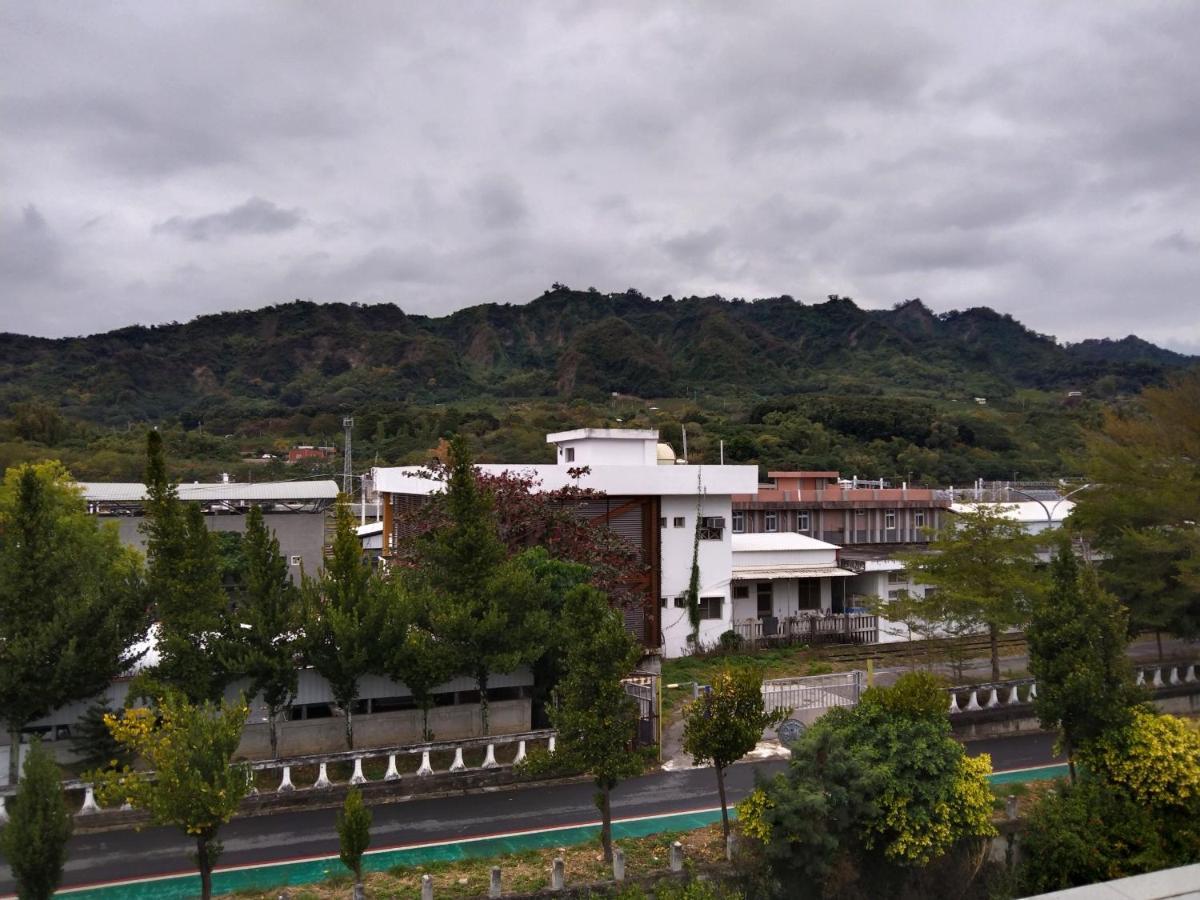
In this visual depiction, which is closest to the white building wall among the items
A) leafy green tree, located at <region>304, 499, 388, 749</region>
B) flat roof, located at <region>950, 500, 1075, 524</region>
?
leafy green tree, located at <region>304, 499, 388, 749</region>

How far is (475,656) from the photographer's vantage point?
16.8 metres

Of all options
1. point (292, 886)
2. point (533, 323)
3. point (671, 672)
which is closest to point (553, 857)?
point (292, 886)

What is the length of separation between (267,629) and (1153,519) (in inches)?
891

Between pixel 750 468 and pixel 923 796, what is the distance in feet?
53.9

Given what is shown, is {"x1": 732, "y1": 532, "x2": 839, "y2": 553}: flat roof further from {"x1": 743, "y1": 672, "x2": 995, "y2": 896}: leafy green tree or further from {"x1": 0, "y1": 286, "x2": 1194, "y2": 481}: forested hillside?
{"x1": 0, "y1": 286, "x2": 1194, "y2": 481}: forested hillside

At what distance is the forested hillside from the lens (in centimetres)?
7238

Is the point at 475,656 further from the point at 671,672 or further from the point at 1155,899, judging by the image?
the point at 1155,899

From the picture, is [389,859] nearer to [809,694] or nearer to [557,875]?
[557,875]

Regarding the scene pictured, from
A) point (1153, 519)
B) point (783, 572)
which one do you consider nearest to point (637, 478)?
point (783, 572)

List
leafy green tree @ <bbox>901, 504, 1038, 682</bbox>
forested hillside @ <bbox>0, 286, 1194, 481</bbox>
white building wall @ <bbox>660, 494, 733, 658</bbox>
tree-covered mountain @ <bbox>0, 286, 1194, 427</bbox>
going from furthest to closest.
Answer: tree-covered mountain @ <bbox>0, 286, 1194, 427</bbox> < forested hillside @ <bbox>0, 286, 1194, 481</bbox> < white building wall @ <bbox>660, 494, 733, 658</bbox> < leafy green tree @ <bbox>901, 504, 1038, 682</bbox>

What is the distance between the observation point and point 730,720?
11852 mm

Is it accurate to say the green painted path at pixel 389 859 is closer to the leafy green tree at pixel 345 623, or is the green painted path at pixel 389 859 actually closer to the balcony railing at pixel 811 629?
the leafy green tree at pixel 345 623

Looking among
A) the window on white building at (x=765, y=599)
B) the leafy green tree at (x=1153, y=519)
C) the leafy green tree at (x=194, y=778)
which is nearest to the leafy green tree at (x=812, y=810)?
the leafy green tree at (x=194, y=778)

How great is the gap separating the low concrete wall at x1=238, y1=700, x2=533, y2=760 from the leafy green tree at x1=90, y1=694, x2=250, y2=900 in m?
5.52
